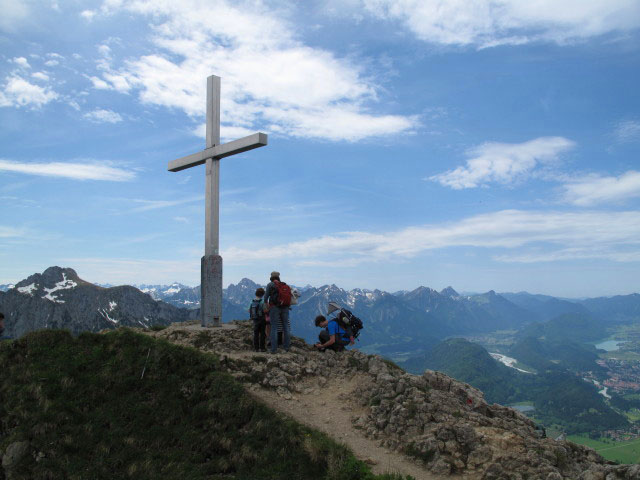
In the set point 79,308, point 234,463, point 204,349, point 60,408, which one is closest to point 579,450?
point 234,463

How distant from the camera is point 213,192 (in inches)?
756

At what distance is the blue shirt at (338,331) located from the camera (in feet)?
54.9

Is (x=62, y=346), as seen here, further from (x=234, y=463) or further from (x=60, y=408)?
(x=234, y=463)

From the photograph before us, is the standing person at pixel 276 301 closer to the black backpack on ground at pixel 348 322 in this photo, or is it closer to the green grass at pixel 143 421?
the black backpack on ground at pixel 348 322

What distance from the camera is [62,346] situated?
14.5m

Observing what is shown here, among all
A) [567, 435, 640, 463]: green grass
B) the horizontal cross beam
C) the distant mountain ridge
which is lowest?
[567, 435, 640, 463]: green grass

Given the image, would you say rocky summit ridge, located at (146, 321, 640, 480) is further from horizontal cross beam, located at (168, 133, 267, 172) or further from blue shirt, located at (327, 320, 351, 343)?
horizontal cross beam, located at (168, 133, 267, 172)

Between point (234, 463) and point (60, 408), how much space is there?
5501 mm

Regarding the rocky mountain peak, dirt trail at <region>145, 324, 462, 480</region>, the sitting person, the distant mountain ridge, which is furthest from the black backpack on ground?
the rocky mountain peak

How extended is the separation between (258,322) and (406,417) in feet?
22.5

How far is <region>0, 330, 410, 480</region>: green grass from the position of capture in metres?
9.69

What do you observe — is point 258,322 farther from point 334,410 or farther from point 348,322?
point 334,410

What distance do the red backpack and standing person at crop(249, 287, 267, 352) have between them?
32.2 inches

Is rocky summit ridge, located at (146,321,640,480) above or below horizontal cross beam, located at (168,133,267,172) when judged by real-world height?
below
